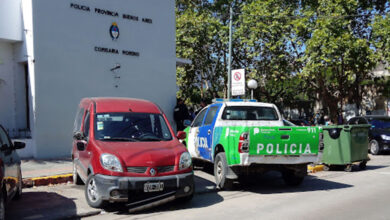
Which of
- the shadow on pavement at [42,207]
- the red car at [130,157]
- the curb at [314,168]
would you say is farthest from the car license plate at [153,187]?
the curb at [314,168]

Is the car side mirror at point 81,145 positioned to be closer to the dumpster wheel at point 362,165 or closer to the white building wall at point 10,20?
the white building wall at point 10,20

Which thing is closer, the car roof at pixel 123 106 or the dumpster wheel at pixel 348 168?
the car roof at pixel 123 106

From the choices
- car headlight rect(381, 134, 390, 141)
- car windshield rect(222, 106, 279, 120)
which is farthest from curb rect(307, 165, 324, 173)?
car headlight rect(381, 134, 390, 141)

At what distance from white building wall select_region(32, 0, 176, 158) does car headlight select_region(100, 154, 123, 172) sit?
6132 millimetres

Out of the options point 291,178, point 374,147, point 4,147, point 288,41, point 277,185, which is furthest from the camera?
point 288,41

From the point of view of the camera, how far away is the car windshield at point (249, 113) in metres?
9.46

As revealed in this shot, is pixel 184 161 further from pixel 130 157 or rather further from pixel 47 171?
pixel 47 171

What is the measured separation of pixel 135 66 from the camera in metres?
14.6

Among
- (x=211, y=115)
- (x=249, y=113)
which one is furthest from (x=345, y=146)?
(x=211, y=115)

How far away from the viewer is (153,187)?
6379mm

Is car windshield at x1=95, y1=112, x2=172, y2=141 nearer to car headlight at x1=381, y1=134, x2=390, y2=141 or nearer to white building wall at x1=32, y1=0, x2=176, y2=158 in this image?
white building wall at x1=32, y1=0, x2=176, y2=158

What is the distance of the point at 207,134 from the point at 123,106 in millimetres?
2506

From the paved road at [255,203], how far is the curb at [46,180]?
0.24 meters

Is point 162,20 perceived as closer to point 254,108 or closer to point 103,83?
point 103,83
